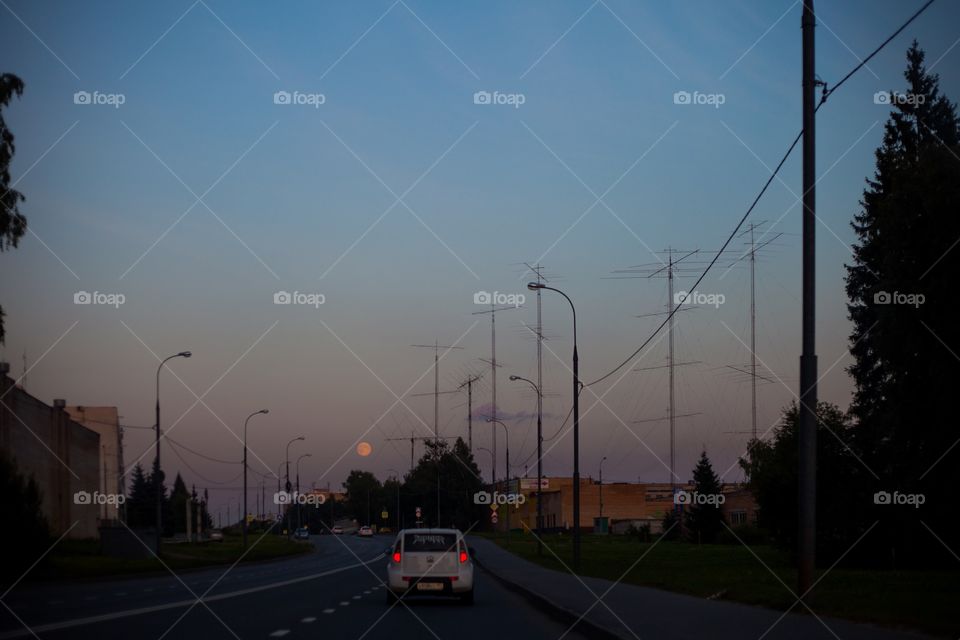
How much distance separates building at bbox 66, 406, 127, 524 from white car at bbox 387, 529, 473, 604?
65.6m

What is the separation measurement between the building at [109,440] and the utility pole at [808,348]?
246 feet

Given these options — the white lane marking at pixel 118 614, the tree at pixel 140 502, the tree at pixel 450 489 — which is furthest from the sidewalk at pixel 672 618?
the tree at pixel 140 502

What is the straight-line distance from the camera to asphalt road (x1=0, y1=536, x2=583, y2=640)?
56.2ft

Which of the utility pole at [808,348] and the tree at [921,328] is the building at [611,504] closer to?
the tree at [921,328]

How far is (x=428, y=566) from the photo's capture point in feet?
81.4

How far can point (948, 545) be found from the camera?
4009 centimetres

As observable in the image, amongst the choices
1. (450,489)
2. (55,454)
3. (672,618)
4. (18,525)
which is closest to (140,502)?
(450,489)

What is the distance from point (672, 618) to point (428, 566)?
7.85m

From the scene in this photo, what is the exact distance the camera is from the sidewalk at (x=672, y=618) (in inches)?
593

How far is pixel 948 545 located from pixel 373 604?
81.7 ft

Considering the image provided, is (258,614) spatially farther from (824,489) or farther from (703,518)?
(703,518)

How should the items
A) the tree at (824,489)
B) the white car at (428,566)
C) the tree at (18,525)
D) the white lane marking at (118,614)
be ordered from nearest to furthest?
1. the white lane marking at (118,614)
2. the white car at (428,566)
3. the tree at (18,525)
4. the tree at (824,489)

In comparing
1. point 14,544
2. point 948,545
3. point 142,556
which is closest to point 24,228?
point 14,544

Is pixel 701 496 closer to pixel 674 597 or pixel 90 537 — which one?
pixel 90 537
